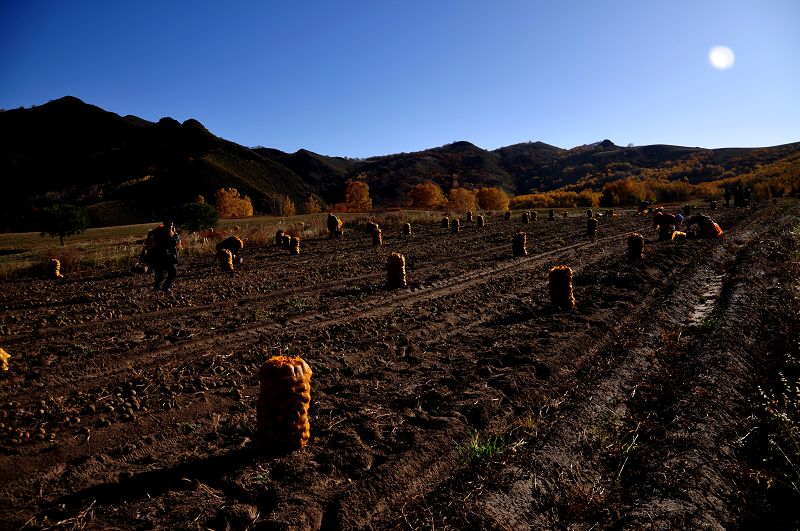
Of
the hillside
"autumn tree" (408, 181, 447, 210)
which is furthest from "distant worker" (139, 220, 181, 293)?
the hillside

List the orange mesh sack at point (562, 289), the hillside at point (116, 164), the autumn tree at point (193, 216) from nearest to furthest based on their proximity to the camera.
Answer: the orange mesh sack at point (562, 289) < the autumn tree at point (193, 216) < the hillside at point (116, 164)

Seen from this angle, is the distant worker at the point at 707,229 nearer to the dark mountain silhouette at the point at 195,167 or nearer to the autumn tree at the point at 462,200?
the autumn tree at the point at 462,200

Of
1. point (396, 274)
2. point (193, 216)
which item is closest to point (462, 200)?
point (193, 216)

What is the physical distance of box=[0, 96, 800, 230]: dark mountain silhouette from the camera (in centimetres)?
10738

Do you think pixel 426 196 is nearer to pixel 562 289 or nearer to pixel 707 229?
pixel 707 229

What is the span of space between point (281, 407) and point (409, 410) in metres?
1.65

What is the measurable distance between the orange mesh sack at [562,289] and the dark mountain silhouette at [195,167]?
95385 mm

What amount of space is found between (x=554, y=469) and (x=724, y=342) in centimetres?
483

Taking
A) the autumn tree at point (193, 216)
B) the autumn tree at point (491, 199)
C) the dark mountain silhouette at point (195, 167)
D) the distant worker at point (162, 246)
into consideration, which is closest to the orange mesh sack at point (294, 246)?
the distant worker at point (162, 246)

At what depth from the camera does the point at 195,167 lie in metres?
114

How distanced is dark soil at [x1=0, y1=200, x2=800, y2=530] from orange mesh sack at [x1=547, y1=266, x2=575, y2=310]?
0.31 metres

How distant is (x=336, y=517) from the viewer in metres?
3.45

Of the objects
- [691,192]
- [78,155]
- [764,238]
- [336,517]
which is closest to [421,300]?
[336,517]

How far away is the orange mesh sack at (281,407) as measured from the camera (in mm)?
4352
